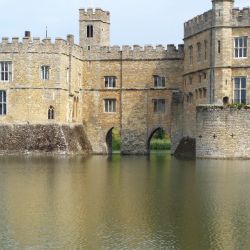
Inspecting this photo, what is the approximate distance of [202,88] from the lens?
177 ft

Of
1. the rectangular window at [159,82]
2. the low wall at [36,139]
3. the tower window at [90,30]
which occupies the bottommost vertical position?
the low wall at [36,139]

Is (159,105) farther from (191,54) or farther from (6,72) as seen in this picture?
(6,72)

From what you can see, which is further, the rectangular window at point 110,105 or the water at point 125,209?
the rectangular window at point 110,105

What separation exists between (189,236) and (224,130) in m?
27.5

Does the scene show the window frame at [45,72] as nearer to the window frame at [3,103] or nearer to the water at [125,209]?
the window frame at [3,103]

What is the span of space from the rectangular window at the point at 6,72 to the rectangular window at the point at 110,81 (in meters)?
8.79

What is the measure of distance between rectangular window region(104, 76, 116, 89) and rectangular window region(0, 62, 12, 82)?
8.79 m

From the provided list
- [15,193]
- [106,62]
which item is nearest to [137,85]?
[106,62]

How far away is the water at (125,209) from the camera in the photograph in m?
20.1

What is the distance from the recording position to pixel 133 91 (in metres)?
61.1

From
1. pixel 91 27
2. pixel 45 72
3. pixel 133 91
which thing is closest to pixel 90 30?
pixel 91 27

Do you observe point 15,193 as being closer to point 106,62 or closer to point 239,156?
point 239,156

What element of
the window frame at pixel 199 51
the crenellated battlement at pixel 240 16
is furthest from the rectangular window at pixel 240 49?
the window frame at pixel 199 51

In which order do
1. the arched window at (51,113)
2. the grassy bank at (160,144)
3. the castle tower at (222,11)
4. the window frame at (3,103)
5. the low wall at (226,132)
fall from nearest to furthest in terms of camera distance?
the low wall at (226,132) → the castle tower at (222,11) → the window frame at (3,103) → the arched window at (51,113) → the grassy bank at (160,144)
